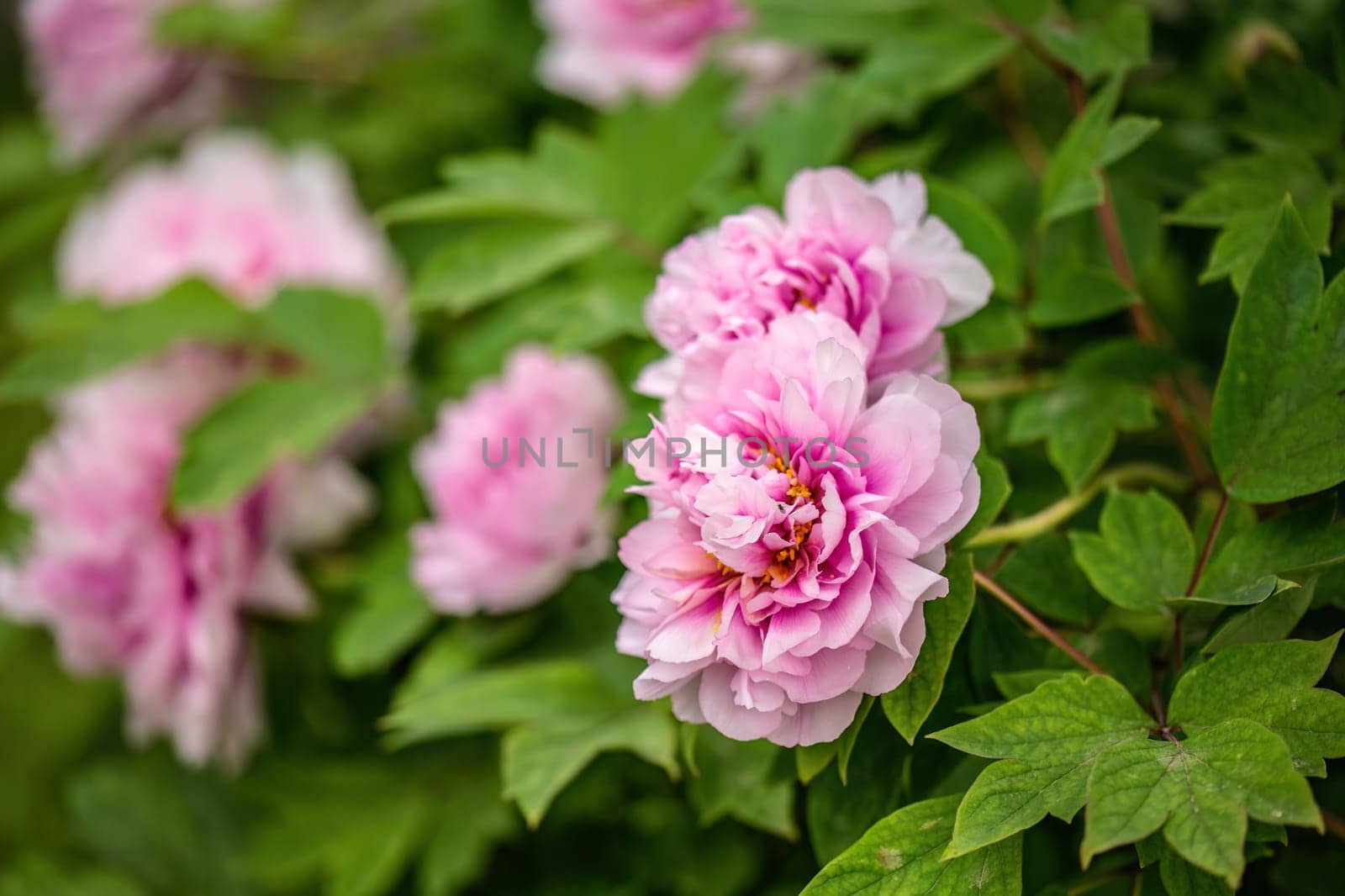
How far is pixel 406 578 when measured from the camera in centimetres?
71

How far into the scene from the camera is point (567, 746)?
0.52 m

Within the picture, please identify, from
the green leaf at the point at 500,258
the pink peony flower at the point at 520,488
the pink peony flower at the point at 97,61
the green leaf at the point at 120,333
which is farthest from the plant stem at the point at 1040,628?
the pink peony flower at the point at 97,61

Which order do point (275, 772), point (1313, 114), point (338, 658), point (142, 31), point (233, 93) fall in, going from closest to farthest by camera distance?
1. point (1313, 114)
2. point (338, 658)
3. point (275, 772)
4. point (142, 31)
5. point (233, 93)

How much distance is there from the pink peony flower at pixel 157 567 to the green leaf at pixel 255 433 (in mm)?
41

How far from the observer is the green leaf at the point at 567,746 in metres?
0.49

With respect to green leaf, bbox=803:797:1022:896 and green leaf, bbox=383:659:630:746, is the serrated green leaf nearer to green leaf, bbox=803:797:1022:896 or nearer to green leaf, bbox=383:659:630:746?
green leaf, bbox=803:797:1022:896

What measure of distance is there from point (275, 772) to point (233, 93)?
73cm

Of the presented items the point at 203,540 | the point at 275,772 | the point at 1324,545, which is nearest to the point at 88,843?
the point at 275,772

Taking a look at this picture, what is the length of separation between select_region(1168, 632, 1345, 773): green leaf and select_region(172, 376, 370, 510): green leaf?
0.55 metres

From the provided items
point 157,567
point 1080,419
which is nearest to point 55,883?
point 157,567

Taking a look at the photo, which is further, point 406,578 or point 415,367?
point 415,367

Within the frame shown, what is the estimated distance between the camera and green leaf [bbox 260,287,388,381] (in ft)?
2.56

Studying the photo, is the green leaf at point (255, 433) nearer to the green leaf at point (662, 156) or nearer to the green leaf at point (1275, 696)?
the green leaf at point (662, 156)

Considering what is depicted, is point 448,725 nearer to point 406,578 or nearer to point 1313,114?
point 406,578
